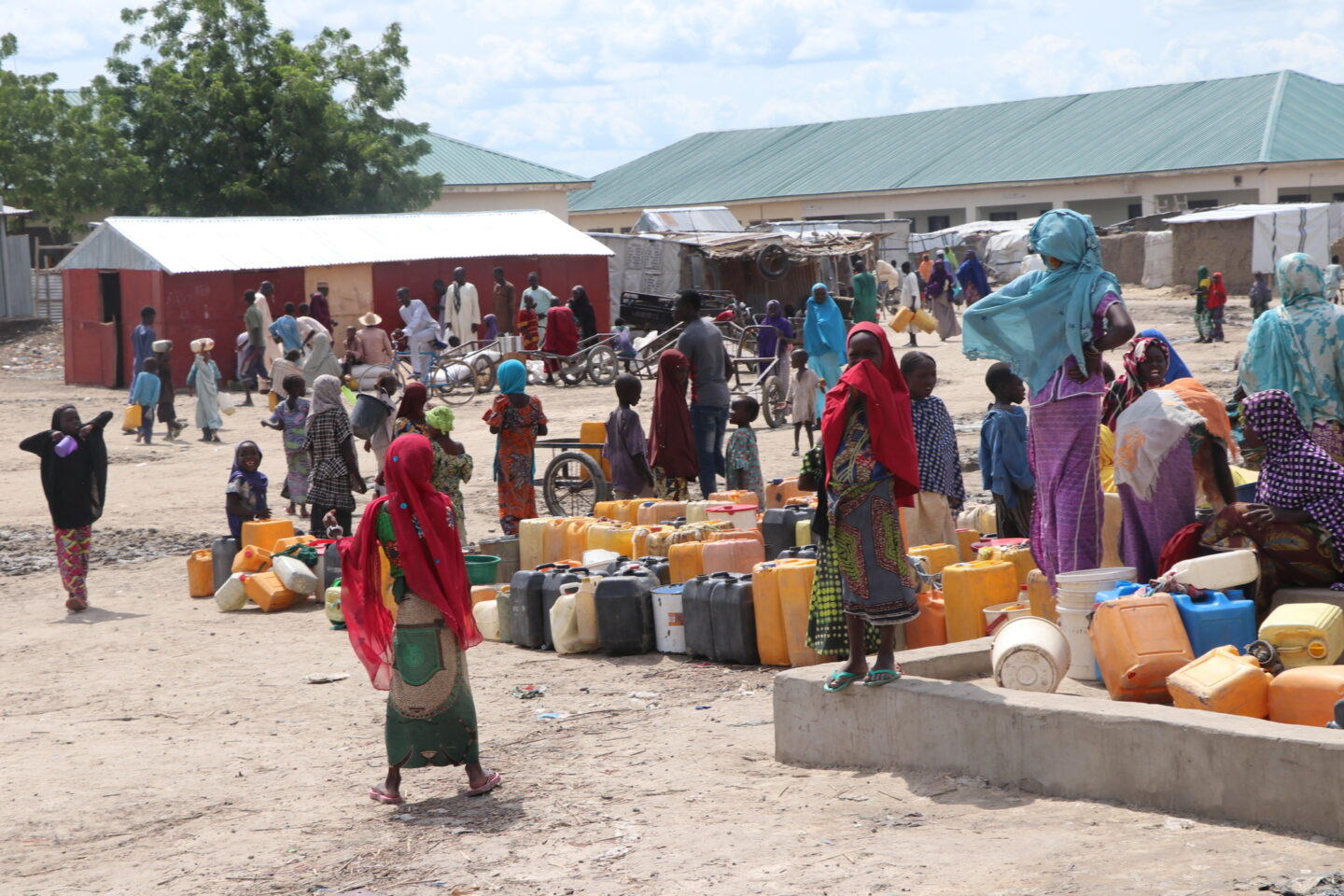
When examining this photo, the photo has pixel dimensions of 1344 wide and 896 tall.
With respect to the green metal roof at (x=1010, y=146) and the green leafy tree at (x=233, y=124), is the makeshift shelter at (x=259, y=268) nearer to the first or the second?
the green leafy tree at (x=233, y=124)

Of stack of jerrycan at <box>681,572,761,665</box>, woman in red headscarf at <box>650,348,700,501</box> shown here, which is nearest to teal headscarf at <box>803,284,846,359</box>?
woman in red headscarf at <box>650,348,700,501</box>

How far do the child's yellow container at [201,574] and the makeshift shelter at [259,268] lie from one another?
15066 millimetres

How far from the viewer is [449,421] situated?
9.55m

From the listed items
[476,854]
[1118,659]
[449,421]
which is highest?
[449,421]

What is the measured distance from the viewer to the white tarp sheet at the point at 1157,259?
127 ft

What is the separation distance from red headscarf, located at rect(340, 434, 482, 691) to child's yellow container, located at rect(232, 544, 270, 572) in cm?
508

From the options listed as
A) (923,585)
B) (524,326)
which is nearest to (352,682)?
(923,585)

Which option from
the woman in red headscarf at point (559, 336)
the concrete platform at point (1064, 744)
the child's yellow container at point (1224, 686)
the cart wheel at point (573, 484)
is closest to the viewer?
the concrete platform at point (1064, 744)

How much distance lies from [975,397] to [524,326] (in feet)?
24.6

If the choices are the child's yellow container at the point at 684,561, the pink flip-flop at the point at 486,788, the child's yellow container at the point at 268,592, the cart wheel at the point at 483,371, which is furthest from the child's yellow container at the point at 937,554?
the cart wheel at the point at 483,371

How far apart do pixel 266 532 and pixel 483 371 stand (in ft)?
40.9

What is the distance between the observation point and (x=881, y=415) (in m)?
5.80

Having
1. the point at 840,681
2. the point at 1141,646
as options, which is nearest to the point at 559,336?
the point at 840,681

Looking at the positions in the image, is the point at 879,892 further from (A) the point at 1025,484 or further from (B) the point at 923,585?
(A) the point at 1025,484
